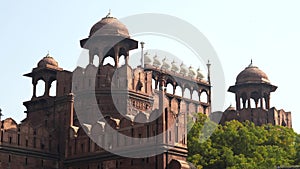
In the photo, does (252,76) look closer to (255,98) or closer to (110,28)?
(255,98)

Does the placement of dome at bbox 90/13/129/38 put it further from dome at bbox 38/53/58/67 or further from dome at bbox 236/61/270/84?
dome at bbox 236/61/270/84

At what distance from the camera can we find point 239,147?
41500 mm

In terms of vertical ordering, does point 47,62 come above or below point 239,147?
above

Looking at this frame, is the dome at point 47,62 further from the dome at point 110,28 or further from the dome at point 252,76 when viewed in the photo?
the dome at point 252,76

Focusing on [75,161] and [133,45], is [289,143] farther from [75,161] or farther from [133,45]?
[75,161]

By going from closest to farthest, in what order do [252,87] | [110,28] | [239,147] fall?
[110,28]
[239,147]
[252,87]

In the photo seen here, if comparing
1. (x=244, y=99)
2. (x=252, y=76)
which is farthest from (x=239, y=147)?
(x=244, y=99)

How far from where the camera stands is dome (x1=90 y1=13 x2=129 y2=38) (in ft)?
135

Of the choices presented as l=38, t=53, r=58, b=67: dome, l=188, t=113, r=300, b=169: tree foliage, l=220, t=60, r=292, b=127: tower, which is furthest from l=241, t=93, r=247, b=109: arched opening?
l=38, t=53, r=58, b=67: dome

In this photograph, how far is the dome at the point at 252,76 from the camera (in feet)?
173

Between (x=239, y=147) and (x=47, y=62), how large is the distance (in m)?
14.1

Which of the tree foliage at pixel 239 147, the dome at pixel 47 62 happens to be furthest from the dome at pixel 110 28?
the tree foliage at pixel 239 147

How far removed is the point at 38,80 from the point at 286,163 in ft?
57.1

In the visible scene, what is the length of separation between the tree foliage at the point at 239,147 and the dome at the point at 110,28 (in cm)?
770
